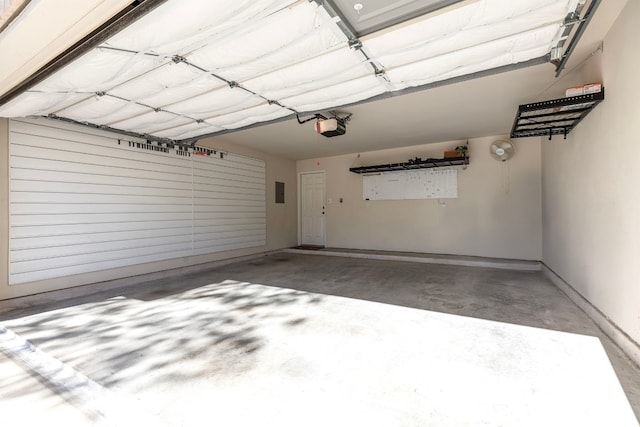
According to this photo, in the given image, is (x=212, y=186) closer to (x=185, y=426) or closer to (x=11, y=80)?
(x=11, y=80)

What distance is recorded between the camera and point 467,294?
398cm

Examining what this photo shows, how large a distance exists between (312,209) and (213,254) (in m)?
3.50

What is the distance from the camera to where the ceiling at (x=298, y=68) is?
199 centimetres

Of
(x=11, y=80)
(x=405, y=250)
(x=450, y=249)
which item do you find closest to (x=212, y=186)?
(x=11, y=80)

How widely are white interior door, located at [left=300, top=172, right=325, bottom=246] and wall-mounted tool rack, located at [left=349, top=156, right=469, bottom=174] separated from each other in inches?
56.1

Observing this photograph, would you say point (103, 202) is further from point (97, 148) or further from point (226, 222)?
point (226, 222)

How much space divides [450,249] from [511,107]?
135 inches

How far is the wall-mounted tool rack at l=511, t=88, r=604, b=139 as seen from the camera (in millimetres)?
2854

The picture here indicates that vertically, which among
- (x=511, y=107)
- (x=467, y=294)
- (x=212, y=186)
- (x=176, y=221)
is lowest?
(x=467, y=294)

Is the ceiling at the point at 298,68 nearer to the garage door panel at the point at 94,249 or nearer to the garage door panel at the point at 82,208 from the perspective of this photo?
the garage door panel at the point at 82,208

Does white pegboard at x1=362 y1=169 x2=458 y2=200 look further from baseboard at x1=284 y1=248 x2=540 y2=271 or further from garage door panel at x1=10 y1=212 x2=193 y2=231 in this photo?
garage door panel at x1=10 y1=212 x2=193 y2=231

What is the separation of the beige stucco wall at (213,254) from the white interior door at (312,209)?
0.26 metres

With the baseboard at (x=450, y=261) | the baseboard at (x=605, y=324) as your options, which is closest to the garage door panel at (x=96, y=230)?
the baseboard at (x=450, y=261)

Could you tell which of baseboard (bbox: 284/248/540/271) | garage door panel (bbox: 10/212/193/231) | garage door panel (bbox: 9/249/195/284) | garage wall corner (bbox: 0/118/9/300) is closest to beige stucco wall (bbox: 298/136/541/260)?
baseboard (bbox: 284/248/540/271)
